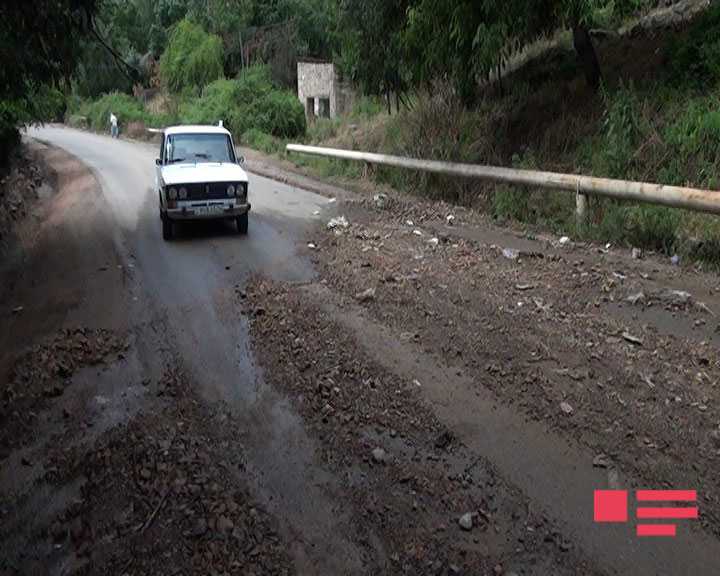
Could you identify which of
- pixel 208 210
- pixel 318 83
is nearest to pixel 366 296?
pixel 208 210

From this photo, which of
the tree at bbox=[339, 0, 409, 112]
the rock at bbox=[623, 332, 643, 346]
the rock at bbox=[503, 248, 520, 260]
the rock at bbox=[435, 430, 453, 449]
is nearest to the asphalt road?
the rock at bbox=[435, 430, 453, 449]

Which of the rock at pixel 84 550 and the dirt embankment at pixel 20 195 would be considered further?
the dirt embankment at pixel 20 195

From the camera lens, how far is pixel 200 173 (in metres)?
11.6

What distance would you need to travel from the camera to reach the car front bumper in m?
11.2

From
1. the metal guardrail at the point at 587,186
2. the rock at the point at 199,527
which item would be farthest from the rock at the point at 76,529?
the metal guardrail at the point at 587,186

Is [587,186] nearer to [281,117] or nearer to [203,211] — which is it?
[203,211]

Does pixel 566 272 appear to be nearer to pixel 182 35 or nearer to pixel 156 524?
pixel 156 524

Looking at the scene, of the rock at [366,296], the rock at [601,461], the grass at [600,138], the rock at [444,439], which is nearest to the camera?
the rock at [601,461]

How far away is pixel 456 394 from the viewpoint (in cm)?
543

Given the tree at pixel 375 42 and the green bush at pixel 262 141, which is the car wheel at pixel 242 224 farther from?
the green bush at pixel 262 141

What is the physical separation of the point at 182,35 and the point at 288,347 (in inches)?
1722

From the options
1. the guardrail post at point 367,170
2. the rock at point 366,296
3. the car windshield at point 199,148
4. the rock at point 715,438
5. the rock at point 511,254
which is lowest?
the rock at point 715,438

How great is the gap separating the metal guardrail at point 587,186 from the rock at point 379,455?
227 inches

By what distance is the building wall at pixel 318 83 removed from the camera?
3462 cm
